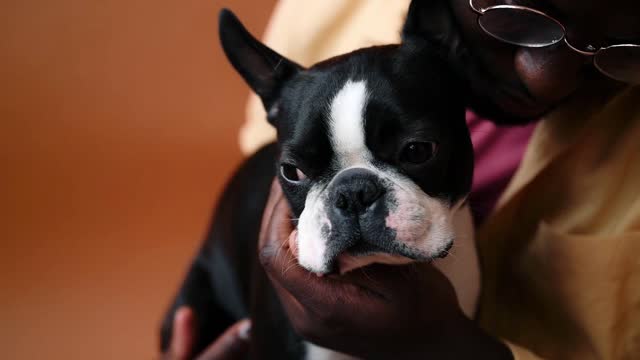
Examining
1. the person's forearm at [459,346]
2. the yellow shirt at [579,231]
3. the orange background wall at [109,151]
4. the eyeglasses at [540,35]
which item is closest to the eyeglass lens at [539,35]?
the eyeglasses at [540,35]

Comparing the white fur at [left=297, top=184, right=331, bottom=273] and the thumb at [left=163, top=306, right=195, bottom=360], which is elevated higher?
the white fur at [left=297, top=184, right=331, bottom=273]

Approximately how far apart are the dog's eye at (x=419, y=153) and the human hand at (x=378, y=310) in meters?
0.15

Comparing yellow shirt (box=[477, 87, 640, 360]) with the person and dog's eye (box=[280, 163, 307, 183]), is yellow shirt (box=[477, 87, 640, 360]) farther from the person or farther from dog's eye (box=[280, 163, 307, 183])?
dog's eye (box=[280, 163, 307, 183])

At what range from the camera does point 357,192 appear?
859 mm

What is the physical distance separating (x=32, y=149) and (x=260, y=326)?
1301 mm

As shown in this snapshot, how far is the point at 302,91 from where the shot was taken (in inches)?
37.5

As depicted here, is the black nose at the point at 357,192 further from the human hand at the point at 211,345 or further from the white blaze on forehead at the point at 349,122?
the human hand at the point at 211,345

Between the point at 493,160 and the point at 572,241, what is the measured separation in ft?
0.84

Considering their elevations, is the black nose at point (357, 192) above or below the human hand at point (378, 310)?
above

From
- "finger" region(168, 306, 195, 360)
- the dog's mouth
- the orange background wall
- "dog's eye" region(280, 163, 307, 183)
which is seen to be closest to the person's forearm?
the dog's mouth

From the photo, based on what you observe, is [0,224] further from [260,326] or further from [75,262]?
[260,326]

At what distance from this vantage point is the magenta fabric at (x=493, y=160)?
1.28 meters

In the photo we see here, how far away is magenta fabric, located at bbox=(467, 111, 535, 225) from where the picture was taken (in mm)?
1279

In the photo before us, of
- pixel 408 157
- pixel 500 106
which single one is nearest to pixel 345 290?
pixel 408 157
